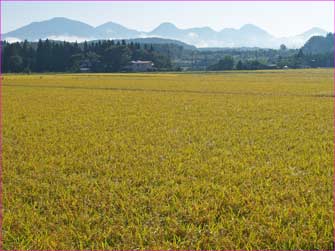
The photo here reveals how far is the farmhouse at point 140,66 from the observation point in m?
94.1

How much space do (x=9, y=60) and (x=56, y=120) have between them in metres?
75.6

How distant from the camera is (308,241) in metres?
3.83

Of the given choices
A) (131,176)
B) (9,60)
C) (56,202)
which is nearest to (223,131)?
(131,176)

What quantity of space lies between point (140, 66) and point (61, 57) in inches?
750

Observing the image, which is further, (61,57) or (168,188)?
(61,57)

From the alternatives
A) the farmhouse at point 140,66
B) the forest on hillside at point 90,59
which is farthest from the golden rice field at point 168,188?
the farmhouse at point 140,66

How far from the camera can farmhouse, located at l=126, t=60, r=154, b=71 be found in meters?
94.1

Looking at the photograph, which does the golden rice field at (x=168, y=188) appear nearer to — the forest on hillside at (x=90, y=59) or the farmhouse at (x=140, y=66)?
the forest on hillside at (x=90, y=59)

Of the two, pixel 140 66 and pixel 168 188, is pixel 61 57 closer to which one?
pixel 140 66

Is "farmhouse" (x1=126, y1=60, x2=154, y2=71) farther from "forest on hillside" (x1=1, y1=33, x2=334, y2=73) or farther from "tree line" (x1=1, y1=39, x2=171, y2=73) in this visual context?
"tree line" (x1=1, y1=39, x2=171, y2=73)

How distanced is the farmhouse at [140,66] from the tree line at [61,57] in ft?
4.49

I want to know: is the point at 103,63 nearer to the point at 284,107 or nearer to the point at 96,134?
the point at 284,107

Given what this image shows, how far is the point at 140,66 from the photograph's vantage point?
9594 centimetres

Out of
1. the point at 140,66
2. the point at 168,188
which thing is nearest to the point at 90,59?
the point at 140,66
